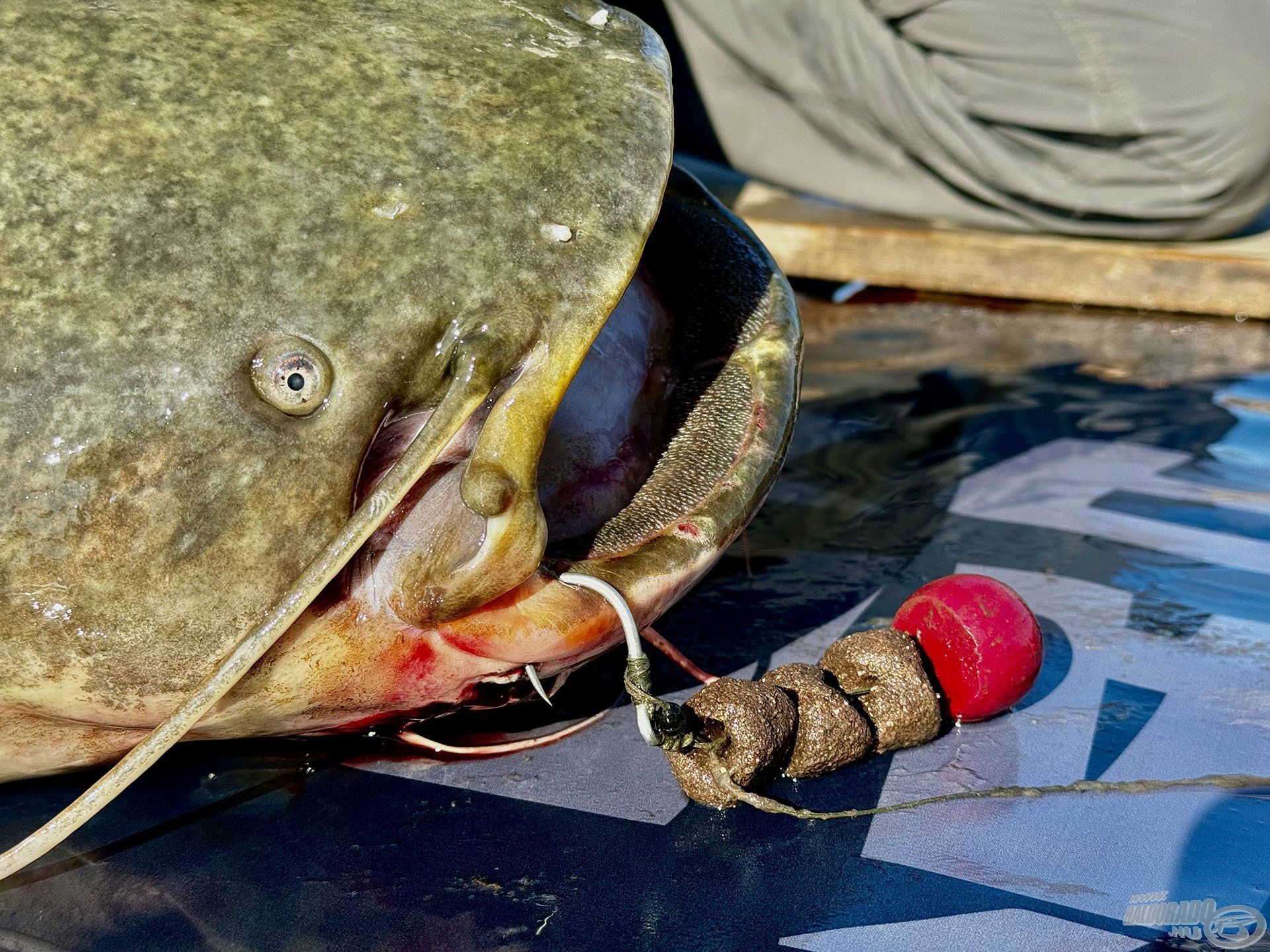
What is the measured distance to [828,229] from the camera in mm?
3479

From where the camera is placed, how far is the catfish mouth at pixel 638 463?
4.58 ft

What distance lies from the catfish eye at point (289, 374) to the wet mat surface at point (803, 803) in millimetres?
515

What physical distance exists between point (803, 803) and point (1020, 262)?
220cm

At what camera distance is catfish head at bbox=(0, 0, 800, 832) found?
1.28 metres

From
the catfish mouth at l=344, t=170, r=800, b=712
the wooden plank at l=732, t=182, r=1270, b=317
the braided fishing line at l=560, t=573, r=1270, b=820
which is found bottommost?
the wooden plank at l=732, t=182, r=1270, b=317

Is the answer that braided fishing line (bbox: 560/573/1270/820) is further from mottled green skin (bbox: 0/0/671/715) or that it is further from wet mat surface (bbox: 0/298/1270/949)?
mottled green skin (bbox: 0/0/671/715)

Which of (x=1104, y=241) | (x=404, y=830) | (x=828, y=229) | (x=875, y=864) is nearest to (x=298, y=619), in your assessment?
(x=404, y=830)

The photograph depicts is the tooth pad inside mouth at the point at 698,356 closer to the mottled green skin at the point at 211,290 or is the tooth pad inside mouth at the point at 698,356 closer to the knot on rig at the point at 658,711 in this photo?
the knot on rig at the point at 658,711

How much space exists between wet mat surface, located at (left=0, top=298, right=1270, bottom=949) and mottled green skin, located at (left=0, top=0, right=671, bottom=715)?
23 cm

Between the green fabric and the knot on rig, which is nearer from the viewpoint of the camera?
the knot on rig

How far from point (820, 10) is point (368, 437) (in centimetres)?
244

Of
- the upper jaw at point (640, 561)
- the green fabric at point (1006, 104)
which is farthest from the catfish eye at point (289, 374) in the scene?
the green fabric at point (1006, 104)

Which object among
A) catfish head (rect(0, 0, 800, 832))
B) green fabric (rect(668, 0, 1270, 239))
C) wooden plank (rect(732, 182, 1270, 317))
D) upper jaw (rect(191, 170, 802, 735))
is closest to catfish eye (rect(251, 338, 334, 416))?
catfish head (rect(0, 0, 800, 832))

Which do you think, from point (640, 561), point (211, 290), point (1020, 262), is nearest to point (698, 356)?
point (640, 561)
